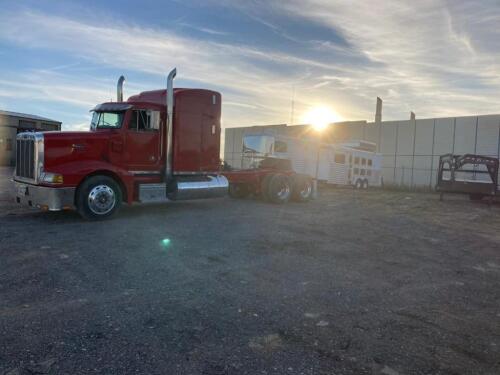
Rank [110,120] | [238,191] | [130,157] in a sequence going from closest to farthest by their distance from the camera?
1. [110,120]
2. [130,157]
3. [238,191]

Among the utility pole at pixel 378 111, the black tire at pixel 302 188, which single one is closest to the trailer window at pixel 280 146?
the black tire at pixel 302 188

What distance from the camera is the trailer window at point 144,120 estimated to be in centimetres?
1097

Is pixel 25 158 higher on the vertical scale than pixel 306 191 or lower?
higher

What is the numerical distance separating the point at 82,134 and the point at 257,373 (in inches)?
340

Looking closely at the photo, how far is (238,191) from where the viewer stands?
16016mm

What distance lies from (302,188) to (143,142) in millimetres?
7378

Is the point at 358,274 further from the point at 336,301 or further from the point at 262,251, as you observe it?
the point at 262,251

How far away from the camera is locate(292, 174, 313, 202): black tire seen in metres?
16.1

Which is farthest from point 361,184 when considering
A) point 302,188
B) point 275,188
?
point 275,188

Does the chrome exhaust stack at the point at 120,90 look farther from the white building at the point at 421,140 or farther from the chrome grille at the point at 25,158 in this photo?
the white building at the point at 421,140

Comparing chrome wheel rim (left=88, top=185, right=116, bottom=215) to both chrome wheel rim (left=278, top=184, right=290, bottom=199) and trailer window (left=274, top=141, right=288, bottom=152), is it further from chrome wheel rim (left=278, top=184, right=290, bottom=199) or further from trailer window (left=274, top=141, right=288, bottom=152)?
trailer window (left=274, top=141, right=288, bottom=152)

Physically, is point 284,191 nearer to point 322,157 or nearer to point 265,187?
point 265,187

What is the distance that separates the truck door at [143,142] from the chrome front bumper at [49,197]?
197cm

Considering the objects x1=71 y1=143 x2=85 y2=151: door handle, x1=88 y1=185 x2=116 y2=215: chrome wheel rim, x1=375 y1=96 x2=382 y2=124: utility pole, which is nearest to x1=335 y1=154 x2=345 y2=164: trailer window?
x1=88 y1=185 x2=116 y2=215: chrome wheel rim
